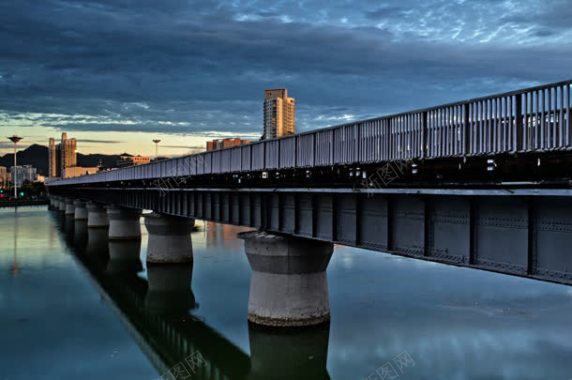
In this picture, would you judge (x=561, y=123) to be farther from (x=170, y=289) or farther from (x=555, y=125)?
(x=170, y=289)

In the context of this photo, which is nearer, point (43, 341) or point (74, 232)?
point (43, 341)

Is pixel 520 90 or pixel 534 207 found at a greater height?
pixel 520 90

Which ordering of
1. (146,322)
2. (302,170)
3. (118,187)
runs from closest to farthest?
(302,170), (146,322), (118,187)

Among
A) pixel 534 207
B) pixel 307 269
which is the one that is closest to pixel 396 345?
pixel 307 269

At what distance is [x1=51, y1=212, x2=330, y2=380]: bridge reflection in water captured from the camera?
81.7 feet

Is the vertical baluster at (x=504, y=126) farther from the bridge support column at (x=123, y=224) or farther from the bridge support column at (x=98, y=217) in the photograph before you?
the bridge support column at (x=98, y=217)

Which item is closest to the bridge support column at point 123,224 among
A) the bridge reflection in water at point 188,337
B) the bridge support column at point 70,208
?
the bridge reflection in water at point 188,337

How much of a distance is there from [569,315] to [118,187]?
175ft

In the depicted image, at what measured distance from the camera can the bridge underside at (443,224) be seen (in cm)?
1337

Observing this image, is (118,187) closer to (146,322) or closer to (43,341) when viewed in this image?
(146,322)

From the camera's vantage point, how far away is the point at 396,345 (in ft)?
83.7

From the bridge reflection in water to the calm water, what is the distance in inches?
3.2

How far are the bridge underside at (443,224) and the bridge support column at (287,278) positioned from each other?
3.75 ft

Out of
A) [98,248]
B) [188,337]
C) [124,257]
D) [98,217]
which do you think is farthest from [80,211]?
[188,337]
